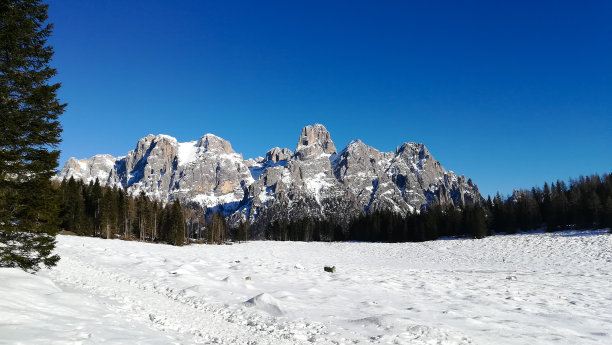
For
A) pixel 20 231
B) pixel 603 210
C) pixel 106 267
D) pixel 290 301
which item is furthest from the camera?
pixel 603 210

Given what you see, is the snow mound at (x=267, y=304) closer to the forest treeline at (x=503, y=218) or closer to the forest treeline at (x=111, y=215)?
the forest treeline at (x=111, y=215)

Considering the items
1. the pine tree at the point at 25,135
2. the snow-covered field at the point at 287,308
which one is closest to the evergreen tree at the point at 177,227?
the snow-covered field at the point at 287,308

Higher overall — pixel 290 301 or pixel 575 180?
pixel 575 180

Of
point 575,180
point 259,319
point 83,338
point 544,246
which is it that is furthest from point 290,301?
point 575,180

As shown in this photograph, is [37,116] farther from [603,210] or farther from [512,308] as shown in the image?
[603,210]

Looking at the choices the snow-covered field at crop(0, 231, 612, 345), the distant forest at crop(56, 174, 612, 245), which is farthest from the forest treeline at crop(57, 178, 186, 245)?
the snow-covered field at crop(0, 231, 612, 345)

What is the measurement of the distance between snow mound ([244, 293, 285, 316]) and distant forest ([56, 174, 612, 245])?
52.4 metres

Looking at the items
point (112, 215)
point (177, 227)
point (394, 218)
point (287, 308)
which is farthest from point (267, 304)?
point (394, 218)

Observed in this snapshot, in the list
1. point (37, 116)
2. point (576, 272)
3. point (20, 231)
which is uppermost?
point (37, 116)

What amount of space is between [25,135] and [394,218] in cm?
9917

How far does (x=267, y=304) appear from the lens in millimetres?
14609

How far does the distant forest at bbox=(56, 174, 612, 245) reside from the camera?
208 ft

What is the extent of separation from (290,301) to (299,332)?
15.0 feet

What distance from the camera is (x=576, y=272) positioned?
27.4 meters
